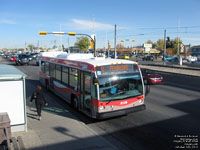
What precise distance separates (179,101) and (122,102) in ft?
17.3

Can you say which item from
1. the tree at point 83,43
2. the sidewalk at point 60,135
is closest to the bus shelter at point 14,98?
the sidewalk at point 60,135

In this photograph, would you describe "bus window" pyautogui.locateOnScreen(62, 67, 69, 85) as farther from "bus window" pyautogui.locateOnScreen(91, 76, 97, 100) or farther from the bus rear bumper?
the bus rear bumper

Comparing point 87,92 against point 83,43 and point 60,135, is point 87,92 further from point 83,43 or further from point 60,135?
point 83,43

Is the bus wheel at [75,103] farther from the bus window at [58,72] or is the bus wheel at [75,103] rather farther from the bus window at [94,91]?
the bus window at [58,72]

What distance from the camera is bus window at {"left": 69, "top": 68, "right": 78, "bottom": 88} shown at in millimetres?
9836

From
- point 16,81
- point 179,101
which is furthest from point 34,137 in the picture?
point 179,101

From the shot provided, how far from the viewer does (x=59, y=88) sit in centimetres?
1241

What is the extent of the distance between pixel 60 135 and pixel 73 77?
3669 millimetres

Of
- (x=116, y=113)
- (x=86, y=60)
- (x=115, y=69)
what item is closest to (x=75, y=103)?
(x=86, y=60)

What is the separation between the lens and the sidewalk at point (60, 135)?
6.23 m

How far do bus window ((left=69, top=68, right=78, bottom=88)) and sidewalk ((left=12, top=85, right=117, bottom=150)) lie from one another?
1491 mm

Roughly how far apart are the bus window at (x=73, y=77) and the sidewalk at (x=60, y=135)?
1491mm

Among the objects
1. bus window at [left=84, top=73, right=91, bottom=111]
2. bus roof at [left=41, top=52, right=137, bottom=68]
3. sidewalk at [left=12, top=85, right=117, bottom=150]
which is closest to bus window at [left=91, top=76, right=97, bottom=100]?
bus window at [left=84, top=73, right=91, bottom=111]

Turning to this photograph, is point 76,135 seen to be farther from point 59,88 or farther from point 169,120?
point 59,88
